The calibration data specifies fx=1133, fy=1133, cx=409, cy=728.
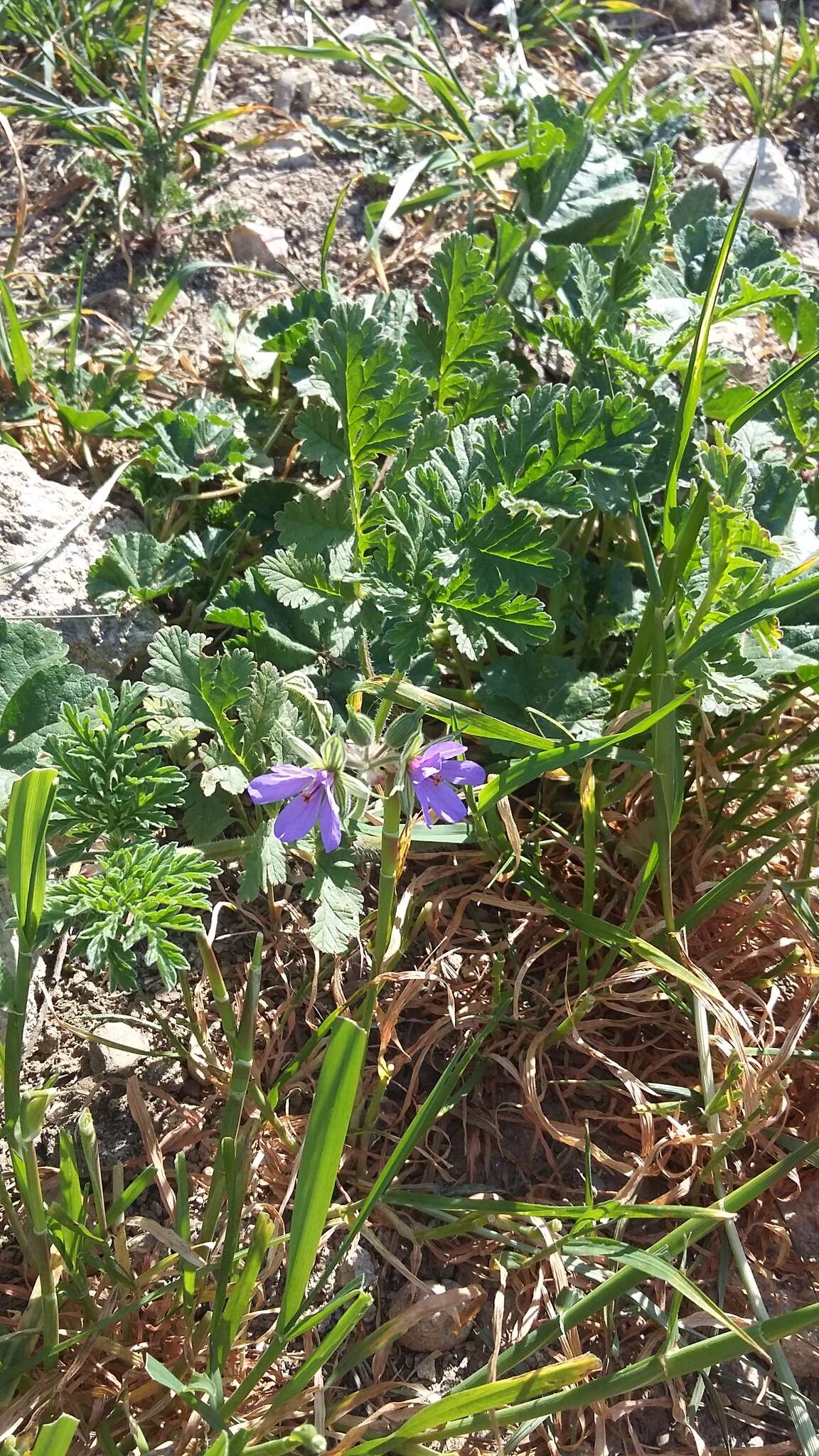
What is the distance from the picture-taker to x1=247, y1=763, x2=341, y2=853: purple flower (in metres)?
1.58

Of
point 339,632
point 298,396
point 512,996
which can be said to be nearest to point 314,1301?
point 512,996

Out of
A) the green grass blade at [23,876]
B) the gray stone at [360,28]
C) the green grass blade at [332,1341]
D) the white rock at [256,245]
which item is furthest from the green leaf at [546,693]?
the gray stone at [360,28]

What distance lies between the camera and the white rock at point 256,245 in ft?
10.1

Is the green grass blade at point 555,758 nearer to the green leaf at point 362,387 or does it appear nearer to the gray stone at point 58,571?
the green leaf at point 362,387

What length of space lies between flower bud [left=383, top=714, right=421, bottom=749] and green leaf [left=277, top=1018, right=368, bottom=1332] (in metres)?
0.46

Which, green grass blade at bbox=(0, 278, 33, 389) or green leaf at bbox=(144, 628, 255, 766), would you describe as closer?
green leaf at bbox=(144, 628, 255, 766)

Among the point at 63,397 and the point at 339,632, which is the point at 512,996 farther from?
the point at 63,397

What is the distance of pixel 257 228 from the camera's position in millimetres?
3082

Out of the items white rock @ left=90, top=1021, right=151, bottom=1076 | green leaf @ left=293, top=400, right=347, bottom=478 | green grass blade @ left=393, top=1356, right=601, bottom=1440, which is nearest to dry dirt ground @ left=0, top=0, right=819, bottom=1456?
white rock @ left=90, top=1021, right=151, bottom=1076

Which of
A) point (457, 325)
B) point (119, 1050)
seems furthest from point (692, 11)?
point (119, 1050)

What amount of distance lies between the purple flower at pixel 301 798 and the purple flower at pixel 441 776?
125 mm

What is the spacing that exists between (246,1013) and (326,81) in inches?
122

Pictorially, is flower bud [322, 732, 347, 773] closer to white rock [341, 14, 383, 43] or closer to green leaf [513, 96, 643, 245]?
green leaf [513, 96, 643, 245]

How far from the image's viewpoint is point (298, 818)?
5.24 ft
